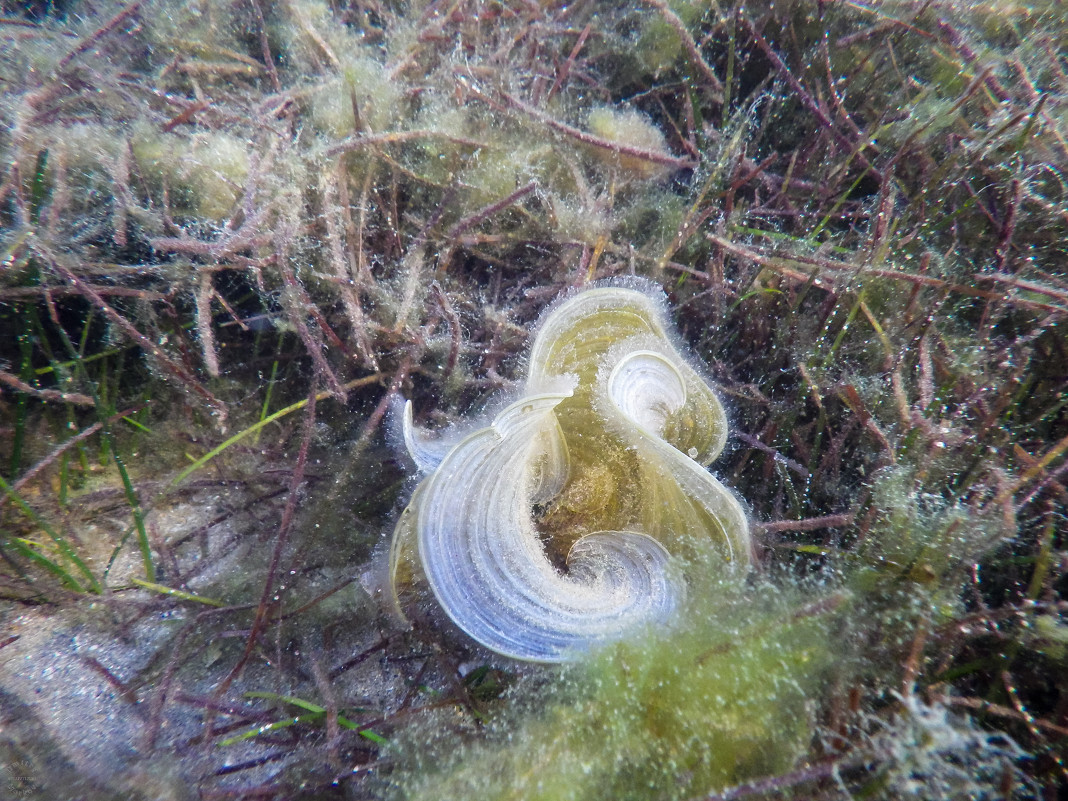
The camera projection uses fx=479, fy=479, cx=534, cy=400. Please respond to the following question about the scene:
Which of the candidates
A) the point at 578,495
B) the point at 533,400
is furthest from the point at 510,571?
the point at 533,400

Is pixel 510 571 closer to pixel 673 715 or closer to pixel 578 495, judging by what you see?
pixel 578 495

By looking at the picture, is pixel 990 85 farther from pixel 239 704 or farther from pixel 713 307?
pixel 239 704

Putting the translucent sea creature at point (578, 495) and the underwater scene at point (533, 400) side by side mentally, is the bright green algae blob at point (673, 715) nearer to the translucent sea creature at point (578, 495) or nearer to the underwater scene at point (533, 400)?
the underwater scene at point (533, 400)

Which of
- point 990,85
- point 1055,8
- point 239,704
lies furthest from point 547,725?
point 1055,8

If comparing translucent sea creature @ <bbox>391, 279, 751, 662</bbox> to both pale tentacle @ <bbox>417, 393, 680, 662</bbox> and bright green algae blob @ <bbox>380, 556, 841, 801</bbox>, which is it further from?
bright green algae blob @ <bbox>380, 556, 841, 801</bbox>

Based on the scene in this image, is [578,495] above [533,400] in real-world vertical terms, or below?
below
